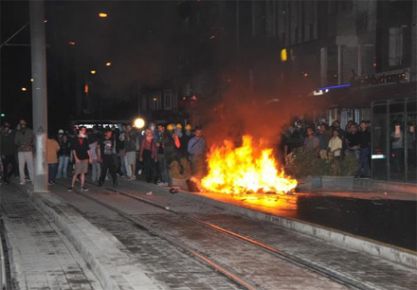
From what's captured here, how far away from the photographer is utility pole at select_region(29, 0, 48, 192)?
41.4 ft

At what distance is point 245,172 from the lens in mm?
12594

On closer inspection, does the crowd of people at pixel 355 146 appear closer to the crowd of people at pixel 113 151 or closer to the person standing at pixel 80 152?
the crowd of people at pixel 113 151

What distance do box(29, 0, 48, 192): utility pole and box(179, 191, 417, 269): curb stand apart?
4894mm

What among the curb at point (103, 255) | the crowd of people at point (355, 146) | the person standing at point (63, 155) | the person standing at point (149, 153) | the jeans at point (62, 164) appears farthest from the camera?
the jeans at point (62, 164)

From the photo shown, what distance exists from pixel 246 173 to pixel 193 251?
5.68 m

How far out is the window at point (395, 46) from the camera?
64.8 ft

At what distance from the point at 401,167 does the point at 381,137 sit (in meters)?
0.98

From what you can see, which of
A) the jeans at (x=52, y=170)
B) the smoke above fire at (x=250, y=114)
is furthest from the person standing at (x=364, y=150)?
the jeans at (x=52, y=170)

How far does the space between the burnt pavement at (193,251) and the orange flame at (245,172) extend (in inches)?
62.1

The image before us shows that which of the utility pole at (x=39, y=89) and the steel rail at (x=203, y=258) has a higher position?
the utility pole at (x=39, y=89)

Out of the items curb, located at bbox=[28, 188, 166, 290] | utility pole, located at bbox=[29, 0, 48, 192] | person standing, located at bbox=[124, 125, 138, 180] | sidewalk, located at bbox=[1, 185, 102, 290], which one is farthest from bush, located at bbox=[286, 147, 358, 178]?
sidewalk, located at bbox=[1, 185, 102, 290]

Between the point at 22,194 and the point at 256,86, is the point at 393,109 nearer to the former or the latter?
the point at 256,86

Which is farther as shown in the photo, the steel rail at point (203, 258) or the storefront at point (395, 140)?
the storefront at point (395, 140)

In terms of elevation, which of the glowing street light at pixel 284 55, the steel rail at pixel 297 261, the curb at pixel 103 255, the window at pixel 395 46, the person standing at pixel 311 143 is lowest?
the steel rail at pixel 297 261
